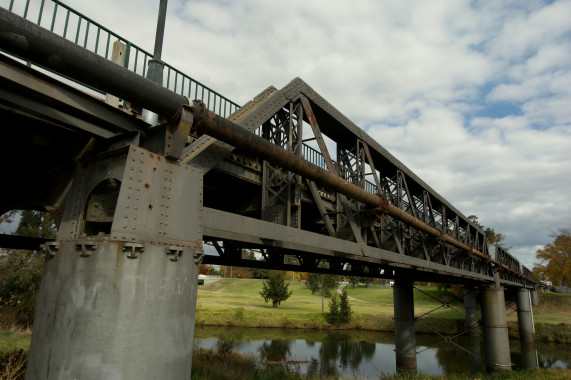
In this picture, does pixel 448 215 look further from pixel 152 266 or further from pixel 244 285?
pixel 244 285

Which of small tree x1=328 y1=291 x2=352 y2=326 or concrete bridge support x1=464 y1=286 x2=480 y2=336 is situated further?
small tree x1=328 y1=291 x2=352 y2=326

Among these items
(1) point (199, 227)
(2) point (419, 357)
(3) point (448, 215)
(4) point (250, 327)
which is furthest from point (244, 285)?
(1) point (199, 227)

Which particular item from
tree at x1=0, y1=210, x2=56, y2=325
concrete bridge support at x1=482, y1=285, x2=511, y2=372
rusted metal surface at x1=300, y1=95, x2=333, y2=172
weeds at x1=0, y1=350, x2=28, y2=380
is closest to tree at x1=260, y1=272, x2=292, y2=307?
concrete bridge support at x1=482, y1=285, x2=511, y2=372

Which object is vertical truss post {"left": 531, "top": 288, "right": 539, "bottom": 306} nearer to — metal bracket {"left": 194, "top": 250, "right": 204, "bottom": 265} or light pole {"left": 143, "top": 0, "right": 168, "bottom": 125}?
metal bracket {"left": 194, "top": 250, "right": 204, "bottom": 265}

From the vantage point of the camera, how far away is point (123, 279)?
479cm

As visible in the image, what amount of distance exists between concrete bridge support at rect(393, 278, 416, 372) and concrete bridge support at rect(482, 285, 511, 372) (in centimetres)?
605

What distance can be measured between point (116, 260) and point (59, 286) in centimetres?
90

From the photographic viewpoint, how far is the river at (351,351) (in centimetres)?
2605

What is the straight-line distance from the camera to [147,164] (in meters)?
5.38

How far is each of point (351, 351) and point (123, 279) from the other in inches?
1248

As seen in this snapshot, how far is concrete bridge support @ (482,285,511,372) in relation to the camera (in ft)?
77.2

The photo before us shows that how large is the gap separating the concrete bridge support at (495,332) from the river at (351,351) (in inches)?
75.9

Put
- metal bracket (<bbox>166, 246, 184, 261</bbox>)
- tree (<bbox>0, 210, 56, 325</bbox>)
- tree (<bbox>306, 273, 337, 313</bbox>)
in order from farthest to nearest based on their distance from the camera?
tree (<bbox>306, 273, 337, 313</bbox>)
tree (<bbox>0, 210, 56, 325</bbox>)
metal bracket (<bbox>166, 246, 184, 261</bbox>)

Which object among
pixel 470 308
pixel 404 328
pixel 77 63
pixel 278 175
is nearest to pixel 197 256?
pixel 77 63
